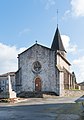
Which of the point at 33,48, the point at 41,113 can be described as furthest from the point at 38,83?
the point at 41,113

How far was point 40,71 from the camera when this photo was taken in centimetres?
4562

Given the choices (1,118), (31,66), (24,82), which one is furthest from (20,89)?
(1,118)

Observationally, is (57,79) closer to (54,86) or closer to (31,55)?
(54,86)

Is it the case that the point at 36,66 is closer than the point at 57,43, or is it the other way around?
the point at 36,66

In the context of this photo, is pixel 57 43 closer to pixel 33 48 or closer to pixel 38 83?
pixel 33 48

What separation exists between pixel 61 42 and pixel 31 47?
11.9 meters

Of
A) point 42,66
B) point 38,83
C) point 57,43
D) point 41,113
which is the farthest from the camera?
point 57,43

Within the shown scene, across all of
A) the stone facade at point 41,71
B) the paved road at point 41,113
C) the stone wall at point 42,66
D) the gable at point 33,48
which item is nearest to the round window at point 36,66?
the stone facade at point 41,71

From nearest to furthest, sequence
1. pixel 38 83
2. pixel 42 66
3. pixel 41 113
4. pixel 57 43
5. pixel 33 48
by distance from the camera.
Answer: pixel 41 113 < pixel 42 66 < pixel 38 83 < pixel 33 48 < pixel 57 43

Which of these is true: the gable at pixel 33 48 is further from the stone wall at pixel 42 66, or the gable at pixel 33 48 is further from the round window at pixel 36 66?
the round window at pixel 36 66

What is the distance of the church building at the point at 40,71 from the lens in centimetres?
4409

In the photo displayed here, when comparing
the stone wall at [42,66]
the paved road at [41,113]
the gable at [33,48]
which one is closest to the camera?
the paved road at [41,113]

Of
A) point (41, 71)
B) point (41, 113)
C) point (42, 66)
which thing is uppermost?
point (42, 66)

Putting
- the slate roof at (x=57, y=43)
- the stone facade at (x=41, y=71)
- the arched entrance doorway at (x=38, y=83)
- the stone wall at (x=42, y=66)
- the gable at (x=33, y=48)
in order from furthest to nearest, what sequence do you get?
the slate roof at (x=57, y=43) < the arched entrance doorway at (x=38, y=83) < the gable at (x=33, y=48) < the stone wall at (x=42, y=66) < the stone facade at (x=41, y=71)
